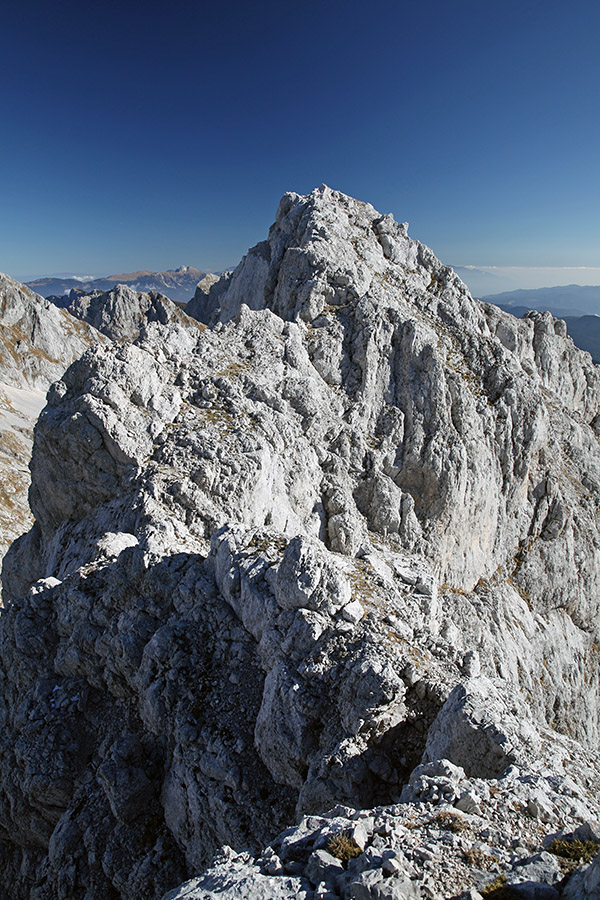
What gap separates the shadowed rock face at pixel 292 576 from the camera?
41.3ft

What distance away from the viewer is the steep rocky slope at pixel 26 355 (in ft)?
342

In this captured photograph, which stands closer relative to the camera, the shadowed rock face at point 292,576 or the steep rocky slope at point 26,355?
the shadowed rock face at point 292,576

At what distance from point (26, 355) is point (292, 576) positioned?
530 feet

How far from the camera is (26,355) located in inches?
5866

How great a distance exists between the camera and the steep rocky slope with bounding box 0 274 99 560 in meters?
104

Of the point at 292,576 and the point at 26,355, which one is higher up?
the point at 26,355

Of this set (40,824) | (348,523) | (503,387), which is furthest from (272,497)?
(503,387)

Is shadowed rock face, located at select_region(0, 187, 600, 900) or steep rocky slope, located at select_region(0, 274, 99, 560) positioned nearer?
shadowed rock face, located at select_region(0, 187, 600, 900)

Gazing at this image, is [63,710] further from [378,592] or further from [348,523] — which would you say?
[348,523]

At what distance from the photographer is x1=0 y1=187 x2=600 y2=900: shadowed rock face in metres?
12.6

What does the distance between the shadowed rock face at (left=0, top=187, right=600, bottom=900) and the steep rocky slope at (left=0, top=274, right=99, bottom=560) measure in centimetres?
7581

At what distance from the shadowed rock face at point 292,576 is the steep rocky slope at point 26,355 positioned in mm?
75811

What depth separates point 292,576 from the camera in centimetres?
1500

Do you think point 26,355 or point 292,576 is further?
point 26,355
